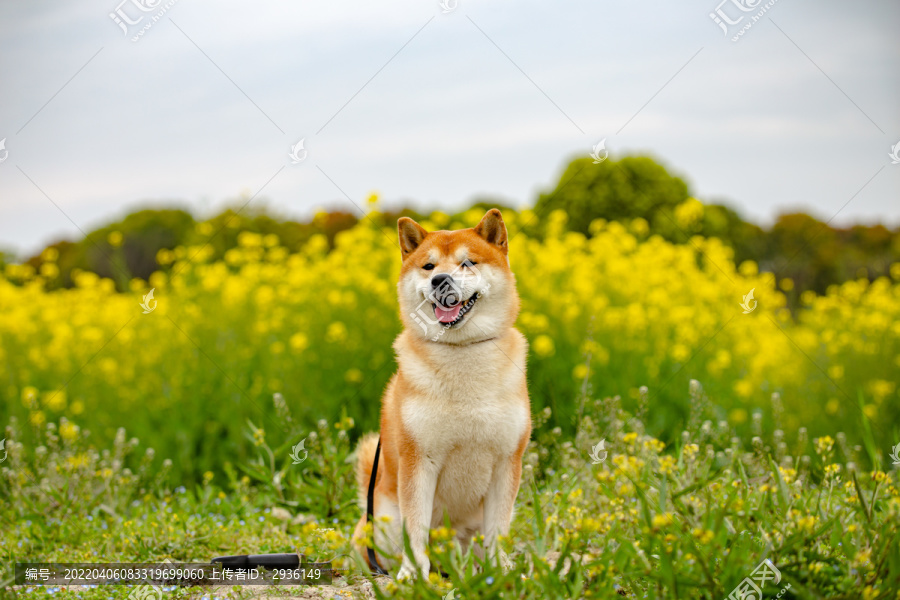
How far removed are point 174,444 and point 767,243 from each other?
13.3 meters

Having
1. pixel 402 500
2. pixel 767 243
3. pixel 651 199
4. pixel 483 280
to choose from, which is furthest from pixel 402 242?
pixel 767 243

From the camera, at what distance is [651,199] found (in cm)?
1060

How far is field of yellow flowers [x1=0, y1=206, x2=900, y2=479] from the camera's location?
5484 mm

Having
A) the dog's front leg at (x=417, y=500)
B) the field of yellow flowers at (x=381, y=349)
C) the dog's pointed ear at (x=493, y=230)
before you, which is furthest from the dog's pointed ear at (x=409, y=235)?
the field of yellow flowers at (x=381, y=349)

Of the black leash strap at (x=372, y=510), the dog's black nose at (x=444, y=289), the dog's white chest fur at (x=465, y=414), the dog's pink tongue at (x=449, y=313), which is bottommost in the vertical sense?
the black leash strap at (x=372, y=510)

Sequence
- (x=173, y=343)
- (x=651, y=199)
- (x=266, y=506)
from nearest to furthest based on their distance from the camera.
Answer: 1. (x=266, y=506)
2. (x=173, y=343)
3. (x=651, y=199)

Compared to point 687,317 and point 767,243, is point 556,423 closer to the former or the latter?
point 687,317

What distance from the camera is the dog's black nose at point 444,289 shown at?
2775 mm

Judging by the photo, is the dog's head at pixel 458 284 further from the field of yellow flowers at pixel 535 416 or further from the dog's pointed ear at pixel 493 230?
the field of yellow flowers at pixel 535 416

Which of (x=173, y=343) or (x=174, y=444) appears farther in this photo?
(x=173, y=343)

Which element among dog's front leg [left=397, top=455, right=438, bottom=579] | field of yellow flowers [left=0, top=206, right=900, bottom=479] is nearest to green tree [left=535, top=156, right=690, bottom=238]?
field of yellow flowers [left=0, top=206, right=900, bottom=479]

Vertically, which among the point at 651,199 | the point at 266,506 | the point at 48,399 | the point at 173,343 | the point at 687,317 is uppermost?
the point at 651,199

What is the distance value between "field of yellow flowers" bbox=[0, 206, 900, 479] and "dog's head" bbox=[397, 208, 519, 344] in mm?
2034

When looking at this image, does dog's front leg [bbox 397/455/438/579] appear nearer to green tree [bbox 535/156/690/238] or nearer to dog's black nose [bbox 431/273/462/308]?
dog's black nose [bbox 431/273/462/308]
